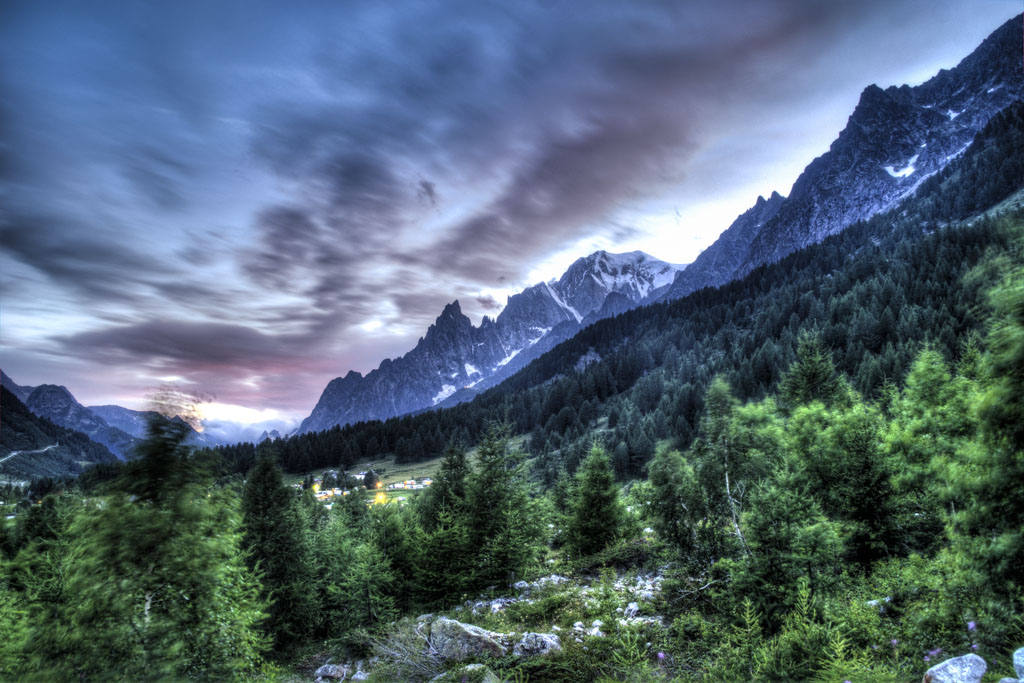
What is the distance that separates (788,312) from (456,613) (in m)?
151

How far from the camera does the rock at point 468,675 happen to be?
863cm

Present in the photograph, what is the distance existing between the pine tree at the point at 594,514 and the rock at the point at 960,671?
22577mm

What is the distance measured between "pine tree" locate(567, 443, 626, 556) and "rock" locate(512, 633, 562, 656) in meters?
18.6

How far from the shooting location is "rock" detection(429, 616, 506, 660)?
9.82 m

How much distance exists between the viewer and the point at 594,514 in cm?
2812

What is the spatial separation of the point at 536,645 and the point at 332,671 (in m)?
15.8

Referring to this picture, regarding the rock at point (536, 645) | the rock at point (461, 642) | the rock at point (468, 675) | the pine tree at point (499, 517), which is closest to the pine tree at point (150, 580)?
the rock at point (461, 642)

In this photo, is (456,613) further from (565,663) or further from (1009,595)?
(1009,595)

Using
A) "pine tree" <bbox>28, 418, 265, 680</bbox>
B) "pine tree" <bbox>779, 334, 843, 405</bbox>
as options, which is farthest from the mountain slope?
"pine tree" <bbox>28, 418, 265, 680</bbox>

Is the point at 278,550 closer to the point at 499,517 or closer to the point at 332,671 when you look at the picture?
the point at 332,671

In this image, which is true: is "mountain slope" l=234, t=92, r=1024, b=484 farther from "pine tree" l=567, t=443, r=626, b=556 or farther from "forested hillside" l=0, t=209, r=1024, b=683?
"forested hillside" l=0, t=209, r=1024, b=683

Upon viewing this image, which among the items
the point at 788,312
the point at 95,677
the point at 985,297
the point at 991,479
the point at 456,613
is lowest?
the point at 456,613

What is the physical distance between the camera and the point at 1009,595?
7.93m

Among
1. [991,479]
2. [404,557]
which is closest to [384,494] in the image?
[404,557]
